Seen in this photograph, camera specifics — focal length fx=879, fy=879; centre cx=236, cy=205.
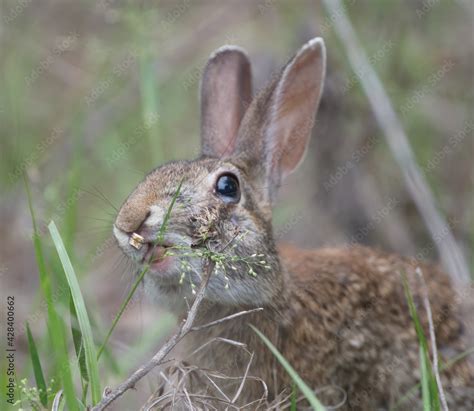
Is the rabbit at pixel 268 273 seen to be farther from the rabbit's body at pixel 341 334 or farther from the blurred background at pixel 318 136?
the blurred background at pixel 318 136

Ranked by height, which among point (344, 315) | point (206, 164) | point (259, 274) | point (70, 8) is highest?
point (70, 8)

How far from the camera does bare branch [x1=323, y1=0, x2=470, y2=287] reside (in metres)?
5.89

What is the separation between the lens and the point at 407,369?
5.01m

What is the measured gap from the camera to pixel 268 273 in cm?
445

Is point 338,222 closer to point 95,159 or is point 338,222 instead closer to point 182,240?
point 95,159

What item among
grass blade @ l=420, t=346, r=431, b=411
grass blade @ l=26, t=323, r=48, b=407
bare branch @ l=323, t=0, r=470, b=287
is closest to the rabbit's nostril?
grass blade @ l=26, t=323, r=48, b=407

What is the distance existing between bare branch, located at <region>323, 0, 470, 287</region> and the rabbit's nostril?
8.52 ft

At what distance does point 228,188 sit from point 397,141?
2018mm

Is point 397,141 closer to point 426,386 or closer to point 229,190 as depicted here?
point 229,190

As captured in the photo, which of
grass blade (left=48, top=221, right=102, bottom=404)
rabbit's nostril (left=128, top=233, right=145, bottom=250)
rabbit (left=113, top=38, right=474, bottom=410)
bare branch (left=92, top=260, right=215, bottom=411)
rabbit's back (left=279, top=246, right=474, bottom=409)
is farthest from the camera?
rabbit's back (left=279, top=246, right=474, bottom=409)

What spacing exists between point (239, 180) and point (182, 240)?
29.6 inches

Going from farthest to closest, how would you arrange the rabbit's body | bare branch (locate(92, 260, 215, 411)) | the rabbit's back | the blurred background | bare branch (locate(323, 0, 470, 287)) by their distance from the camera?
the blurred background < bare branch (locate(323, 0, 470, 287)) < the rabbit's back < the rabbit's body < bare branch (locate(92, 260, 215, 411))

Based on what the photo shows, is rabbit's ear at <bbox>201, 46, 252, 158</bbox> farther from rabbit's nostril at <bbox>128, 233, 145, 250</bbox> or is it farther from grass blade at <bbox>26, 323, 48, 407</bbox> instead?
grass blade at <bbox>26, 323, 48, 407</bbox>

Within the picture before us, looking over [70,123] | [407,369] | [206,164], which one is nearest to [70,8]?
[70,123]
